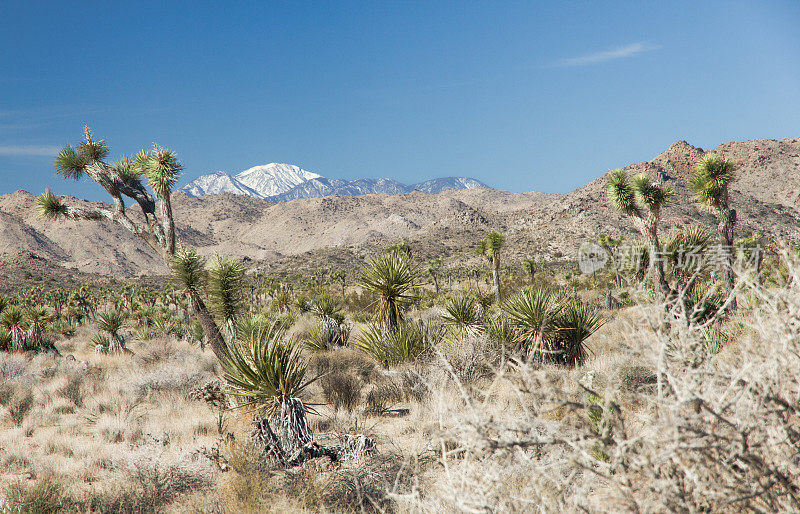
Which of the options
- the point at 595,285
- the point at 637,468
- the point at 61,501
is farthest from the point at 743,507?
the point at 595,285

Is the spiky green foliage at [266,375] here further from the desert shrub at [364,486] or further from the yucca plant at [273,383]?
the desert shrub at [364,486]

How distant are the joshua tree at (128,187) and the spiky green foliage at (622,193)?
1340 centimetres

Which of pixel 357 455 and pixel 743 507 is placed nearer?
pixel 743 507

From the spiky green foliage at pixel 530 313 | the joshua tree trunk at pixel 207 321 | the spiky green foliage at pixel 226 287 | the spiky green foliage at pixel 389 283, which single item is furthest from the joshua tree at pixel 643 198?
the joshua tree trunk at pixel 207 321

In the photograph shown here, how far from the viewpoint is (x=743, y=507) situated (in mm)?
2314

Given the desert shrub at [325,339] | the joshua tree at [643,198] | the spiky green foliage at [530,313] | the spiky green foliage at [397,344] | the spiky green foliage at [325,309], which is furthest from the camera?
the spiky green foliage at [325,309]

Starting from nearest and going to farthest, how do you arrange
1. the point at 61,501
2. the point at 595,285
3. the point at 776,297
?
the point at 776,297 < the point at 61,501 < the point at 595,285

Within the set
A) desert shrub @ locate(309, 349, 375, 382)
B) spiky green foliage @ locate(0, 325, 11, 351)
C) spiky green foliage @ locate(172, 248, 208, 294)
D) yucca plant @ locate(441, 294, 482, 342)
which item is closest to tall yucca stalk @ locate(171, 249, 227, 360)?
spiky green foliage @ locate(172, 248, 208, 294)

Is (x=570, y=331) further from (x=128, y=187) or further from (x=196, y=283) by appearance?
(x=128, y=187)

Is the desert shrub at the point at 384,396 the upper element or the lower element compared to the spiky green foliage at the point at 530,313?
lower

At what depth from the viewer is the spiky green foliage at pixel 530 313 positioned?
1022 cm

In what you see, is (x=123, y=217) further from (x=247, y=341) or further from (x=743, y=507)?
(x=743, y=507)

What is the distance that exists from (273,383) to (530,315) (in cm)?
592

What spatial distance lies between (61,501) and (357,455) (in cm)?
311
